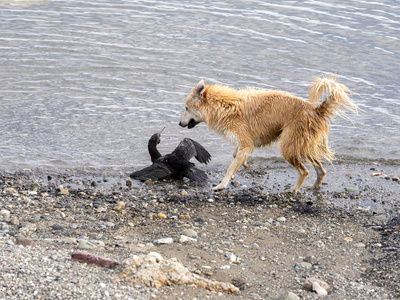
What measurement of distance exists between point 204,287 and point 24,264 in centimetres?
158

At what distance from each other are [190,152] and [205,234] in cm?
266

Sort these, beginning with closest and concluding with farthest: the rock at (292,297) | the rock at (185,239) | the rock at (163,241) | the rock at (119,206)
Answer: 1. the rock at (292,297)
2. the rock at (163,241)
3. the rock at (185,239)
4. the rock at (119,206)

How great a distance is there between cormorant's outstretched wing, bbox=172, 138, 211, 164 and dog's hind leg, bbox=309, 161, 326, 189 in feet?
5.83

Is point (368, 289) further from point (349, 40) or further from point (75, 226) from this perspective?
point (349, 40)

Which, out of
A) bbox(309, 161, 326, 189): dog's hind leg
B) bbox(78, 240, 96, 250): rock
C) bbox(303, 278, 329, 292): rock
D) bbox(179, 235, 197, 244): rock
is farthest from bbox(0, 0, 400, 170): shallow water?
bbox(303, 278, 329, 292): rock

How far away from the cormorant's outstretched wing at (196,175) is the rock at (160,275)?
137 inches

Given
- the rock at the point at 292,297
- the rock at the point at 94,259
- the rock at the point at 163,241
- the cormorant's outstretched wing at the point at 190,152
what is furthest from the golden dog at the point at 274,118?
the rock at the point at 94,259

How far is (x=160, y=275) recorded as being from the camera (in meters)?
4.93

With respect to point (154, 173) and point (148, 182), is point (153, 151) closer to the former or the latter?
point (154, 173)

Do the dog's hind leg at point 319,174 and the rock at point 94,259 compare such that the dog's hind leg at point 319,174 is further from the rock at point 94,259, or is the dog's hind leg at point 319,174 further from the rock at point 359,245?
the rock at point 94,259

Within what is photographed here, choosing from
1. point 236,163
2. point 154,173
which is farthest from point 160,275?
point 154,173

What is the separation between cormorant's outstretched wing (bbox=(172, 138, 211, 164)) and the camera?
8.88m

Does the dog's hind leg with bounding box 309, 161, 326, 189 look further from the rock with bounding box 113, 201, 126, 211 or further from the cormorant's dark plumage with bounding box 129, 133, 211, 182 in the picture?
the rock with bounding box 113, 201, 126, 211

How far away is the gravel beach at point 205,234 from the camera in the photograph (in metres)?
4.88
